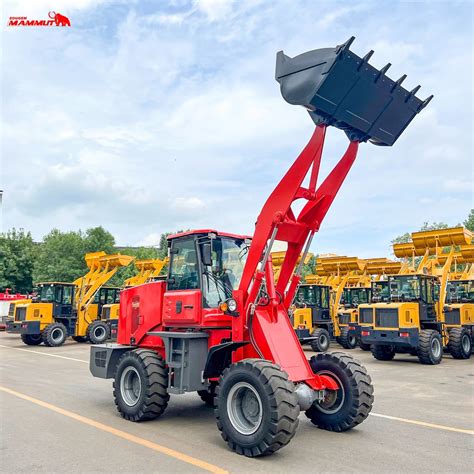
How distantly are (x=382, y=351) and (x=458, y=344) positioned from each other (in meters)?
2.59

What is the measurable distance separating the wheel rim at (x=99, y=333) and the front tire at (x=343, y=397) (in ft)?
53.0

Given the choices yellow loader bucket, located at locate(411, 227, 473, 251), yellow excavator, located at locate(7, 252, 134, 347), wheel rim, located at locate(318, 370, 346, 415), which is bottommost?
wheel rim, located at locate(318, 370, 346, 415)

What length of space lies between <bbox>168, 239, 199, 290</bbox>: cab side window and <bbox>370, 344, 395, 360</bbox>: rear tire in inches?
420

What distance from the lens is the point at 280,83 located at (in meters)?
6.47

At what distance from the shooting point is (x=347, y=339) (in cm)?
2102

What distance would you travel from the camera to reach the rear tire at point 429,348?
1491cm

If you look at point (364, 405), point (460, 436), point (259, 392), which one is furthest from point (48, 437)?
point (460, 436)

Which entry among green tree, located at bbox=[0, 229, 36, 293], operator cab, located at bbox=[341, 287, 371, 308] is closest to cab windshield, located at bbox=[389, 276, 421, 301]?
operator cab, located at bbox=[341, 287, 371, 308]

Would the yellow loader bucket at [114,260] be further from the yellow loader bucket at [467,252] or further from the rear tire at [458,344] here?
the yellow loader bucket at [467,252]

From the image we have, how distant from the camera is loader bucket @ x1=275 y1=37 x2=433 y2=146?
5941 mm

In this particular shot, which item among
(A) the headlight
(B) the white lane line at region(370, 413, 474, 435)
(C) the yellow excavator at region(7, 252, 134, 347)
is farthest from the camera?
(C) the yellow excavator at region(7, 252, 134, 347)

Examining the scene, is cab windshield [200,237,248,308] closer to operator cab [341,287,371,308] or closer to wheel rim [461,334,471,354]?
wheel rim [461,334,471,354]

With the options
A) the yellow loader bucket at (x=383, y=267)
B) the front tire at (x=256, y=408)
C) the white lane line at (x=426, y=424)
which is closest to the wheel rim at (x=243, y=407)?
the front tire at (x=256, y=408)

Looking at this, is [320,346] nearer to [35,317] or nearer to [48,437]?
[35,317]
